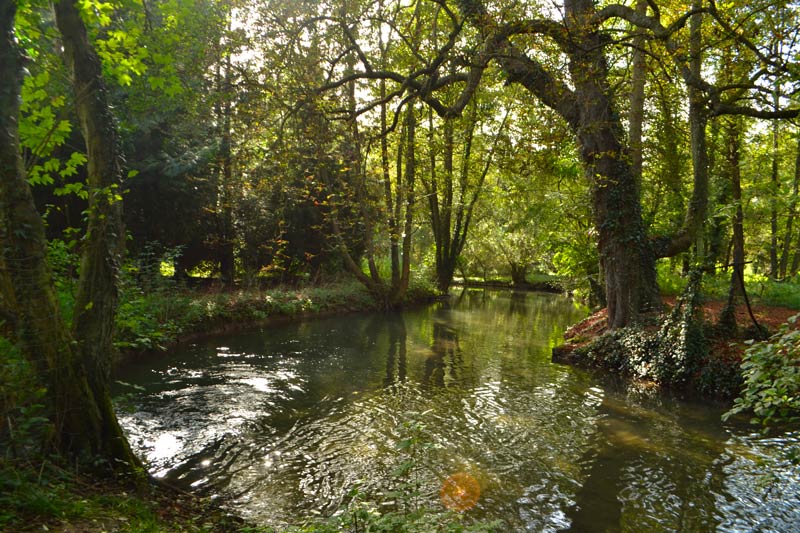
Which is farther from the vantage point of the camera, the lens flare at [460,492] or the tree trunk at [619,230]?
the tree trunk at [619,230]

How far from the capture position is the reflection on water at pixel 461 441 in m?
4.85

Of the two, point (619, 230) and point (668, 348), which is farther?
point (619, 230)

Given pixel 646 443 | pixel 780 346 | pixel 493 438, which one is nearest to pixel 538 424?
pixel 493 438

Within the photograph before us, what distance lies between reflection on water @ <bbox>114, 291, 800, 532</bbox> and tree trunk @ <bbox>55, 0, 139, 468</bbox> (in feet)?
4.24

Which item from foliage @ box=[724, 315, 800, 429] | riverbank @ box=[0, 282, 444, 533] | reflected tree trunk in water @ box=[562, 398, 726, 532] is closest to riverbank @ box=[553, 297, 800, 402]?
reflected tree trunk in water @ box=[562, 398, 726, 532]

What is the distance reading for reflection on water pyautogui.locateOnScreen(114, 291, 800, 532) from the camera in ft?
15.9

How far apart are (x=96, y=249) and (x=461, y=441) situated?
503cm

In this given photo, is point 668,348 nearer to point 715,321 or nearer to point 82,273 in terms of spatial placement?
point 715,321

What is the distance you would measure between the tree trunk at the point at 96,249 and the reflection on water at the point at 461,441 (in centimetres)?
129

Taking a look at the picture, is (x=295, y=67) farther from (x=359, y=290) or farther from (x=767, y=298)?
(x=767, y=298)

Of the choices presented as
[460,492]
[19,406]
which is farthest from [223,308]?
[460,492]

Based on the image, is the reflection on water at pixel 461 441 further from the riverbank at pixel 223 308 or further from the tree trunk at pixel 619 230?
the tree trunk at pixel 619 230

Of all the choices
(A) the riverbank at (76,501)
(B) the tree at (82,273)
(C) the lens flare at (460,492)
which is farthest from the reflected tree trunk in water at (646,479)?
(B) the tree at (82,273)

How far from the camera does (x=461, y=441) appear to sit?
258 inches
